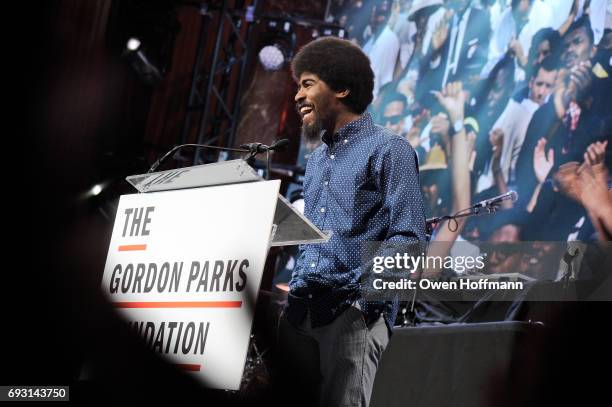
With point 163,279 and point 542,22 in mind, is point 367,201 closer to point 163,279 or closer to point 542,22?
point 163,279

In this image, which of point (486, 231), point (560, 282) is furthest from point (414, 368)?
point (486, 231)

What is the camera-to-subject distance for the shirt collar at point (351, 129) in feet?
7.69

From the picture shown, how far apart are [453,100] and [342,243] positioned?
410 centimetres

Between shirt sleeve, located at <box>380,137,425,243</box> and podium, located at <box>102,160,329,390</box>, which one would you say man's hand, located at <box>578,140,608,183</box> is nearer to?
shirt sleeve, located at <box>380,137,425,243</box>

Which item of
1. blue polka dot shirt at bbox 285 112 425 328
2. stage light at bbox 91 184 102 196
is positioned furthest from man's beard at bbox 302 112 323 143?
stage light at bbox 91 184 102 196

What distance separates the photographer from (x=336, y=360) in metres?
1.98

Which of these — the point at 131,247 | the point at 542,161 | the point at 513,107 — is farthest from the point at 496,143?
the point at 131,247

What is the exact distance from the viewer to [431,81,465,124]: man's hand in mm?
5773

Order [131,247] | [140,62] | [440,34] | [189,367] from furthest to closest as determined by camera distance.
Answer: [140,62], [440,34], [131,247], [189,367]

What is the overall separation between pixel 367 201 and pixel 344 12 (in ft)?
21.0

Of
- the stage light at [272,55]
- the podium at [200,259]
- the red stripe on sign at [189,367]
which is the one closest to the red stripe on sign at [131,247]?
the podium at [200,259]

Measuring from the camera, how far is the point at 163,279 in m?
1.75

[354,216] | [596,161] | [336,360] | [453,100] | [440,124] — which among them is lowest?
[336,360]

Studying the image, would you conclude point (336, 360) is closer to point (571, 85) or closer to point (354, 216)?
point (354, 216)
